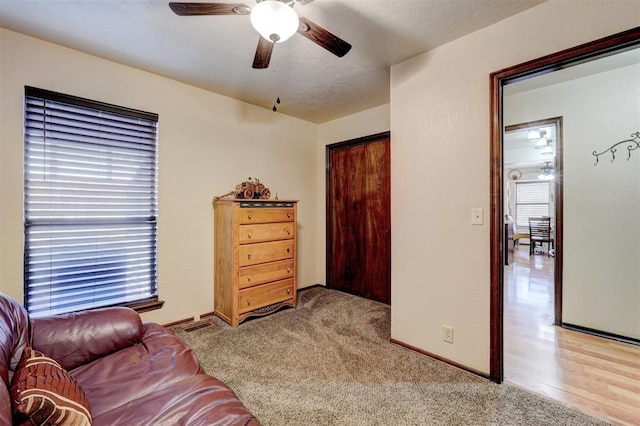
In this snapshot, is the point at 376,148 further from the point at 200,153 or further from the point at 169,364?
the point at 169,364

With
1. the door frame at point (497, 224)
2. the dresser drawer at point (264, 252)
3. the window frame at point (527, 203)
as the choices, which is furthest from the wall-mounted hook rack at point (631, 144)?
the window frame at point (527, 203)

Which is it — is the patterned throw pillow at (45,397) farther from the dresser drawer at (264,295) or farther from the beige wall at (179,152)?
the dresser drawer at (264,295)

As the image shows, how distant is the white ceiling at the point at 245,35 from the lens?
1.77 meters

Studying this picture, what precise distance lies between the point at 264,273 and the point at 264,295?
0.24 metres

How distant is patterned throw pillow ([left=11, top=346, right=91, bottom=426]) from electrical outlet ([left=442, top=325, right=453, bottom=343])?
2156mm

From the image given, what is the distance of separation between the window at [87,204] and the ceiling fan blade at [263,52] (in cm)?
150

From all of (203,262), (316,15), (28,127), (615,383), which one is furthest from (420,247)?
(28,127)

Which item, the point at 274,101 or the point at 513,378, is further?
the point at 274,101

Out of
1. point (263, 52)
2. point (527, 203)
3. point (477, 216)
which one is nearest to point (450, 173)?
point (477, 216)

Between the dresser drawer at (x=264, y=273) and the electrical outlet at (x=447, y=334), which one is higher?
the dresser drawer at (x=264, y=273)

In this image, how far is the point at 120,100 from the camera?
251cm

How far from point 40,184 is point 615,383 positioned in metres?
4.44

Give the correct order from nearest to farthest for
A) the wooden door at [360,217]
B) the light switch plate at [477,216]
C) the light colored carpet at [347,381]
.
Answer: the light colored carpet at [347,381] < the light switch plate at [477,216] < the wooden door at [360,217]

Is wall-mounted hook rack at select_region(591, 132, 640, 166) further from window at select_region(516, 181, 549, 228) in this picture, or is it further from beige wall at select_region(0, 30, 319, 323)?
window at select_region(516, 181, 549, 228)
